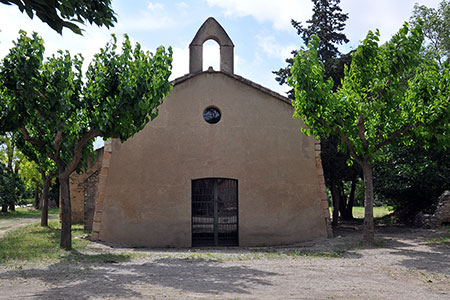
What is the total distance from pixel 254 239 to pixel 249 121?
13.3ft

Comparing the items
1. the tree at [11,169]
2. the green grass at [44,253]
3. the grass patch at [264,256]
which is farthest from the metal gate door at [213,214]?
the tree at [11,169]

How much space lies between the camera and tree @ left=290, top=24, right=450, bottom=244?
10539mm

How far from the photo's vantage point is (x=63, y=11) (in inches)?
154

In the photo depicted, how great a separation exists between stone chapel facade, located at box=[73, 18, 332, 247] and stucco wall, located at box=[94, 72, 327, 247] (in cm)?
3

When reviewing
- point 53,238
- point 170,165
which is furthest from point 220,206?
point 53,238

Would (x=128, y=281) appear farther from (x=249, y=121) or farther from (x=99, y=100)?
(x=249, y=121)

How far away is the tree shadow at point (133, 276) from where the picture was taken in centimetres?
625

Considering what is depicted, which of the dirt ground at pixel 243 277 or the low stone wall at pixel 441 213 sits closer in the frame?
the dirt ground at pixel 243 277

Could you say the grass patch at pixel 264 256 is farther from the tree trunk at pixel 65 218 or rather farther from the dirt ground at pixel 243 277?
the tree trunk at pixel 65 218

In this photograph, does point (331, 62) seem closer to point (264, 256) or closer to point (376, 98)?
point (376, 98)

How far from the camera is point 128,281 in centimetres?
691

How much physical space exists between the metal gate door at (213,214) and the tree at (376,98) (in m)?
3.96

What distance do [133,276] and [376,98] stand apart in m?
7.71

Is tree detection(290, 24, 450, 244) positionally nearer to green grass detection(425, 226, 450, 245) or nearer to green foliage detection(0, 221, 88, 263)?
green grass detection(425, 226, 450, 245)
